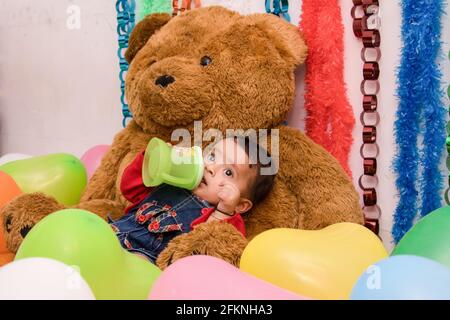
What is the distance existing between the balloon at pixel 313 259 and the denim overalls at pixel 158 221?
0.86 ft

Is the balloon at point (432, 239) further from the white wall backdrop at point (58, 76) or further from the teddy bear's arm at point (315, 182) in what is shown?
the white wall backdrop at point (58, 76)

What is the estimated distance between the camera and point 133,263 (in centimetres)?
97

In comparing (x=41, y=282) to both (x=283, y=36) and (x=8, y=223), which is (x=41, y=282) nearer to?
(x=8, y=223)

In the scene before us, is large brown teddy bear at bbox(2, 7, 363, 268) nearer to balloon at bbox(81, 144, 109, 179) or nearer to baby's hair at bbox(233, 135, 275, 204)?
baby's hair at bbox(233, 135, 275, 204)

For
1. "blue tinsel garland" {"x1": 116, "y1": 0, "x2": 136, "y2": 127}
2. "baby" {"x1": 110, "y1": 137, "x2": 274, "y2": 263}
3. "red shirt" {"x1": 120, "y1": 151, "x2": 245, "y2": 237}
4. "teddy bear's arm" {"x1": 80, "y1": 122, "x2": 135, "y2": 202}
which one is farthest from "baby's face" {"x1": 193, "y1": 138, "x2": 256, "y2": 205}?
"blue tinsel garland" {"x1": 116, "y1": 0, "x2": 136, "y2": 127}

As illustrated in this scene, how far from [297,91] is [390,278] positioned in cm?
73

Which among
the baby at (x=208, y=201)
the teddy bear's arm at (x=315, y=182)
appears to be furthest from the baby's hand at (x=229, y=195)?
the teddy bear's arm at (x=315, y=182)

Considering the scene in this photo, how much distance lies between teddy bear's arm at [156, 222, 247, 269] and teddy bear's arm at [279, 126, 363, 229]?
8.1 inches

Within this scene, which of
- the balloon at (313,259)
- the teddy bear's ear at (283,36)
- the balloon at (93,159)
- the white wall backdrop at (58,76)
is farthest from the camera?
the white wall backdrop at (58,76)

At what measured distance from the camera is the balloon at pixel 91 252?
2.86ft

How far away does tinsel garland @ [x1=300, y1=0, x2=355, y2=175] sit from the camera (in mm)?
1298

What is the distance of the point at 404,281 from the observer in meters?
0.71

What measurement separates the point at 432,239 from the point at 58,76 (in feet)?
4.65

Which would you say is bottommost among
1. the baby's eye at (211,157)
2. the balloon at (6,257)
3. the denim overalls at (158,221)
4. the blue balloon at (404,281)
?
the balloon at (6,257)
